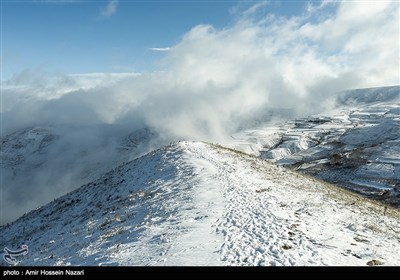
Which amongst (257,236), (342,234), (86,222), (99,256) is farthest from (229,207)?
(86,222)

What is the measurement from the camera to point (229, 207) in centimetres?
2427

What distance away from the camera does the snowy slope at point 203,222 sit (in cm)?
1683

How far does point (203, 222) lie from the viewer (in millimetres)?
21281

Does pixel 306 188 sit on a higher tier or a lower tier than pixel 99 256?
lower


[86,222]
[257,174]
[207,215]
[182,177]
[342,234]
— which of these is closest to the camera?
[342,234]

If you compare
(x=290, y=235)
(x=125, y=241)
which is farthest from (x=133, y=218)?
(x=290, y=235)

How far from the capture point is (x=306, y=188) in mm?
34188

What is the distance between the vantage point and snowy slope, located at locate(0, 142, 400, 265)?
16.8 m

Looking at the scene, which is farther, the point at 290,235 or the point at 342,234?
the point at 342,234

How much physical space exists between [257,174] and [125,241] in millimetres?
19875
